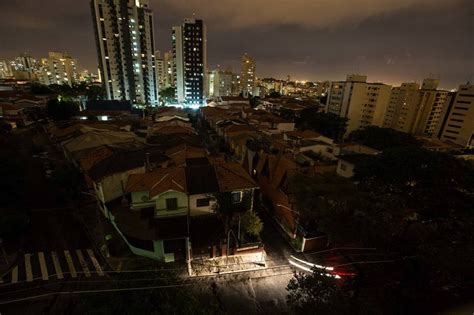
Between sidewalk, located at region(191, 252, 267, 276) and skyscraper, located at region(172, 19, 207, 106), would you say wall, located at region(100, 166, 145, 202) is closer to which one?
sidewalk, located at region(191, 252, 267, 276)

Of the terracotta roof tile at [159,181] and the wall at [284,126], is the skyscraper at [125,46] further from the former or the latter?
the terracotta roof tile at [159,181]

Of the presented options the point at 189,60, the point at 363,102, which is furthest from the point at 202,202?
the point at 189,60

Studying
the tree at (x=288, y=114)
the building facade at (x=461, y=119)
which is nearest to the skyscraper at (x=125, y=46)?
the tree at (x=288, y=114)

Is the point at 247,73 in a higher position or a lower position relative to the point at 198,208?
higher

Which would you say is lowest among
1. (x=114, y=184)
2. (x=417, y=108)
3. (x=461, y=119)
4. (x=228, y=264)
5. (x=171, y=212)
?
(x=228, y=264)

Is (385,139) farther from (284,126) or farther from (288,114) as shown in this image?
(288,114)

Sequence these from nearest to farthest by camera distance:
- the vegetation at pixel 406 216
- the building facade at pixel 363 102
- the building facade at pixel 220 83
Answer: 1. the vegetation at pixel 406 216
2. the building facade at pixel 363 102
3. the building facade at pixel 220 83
